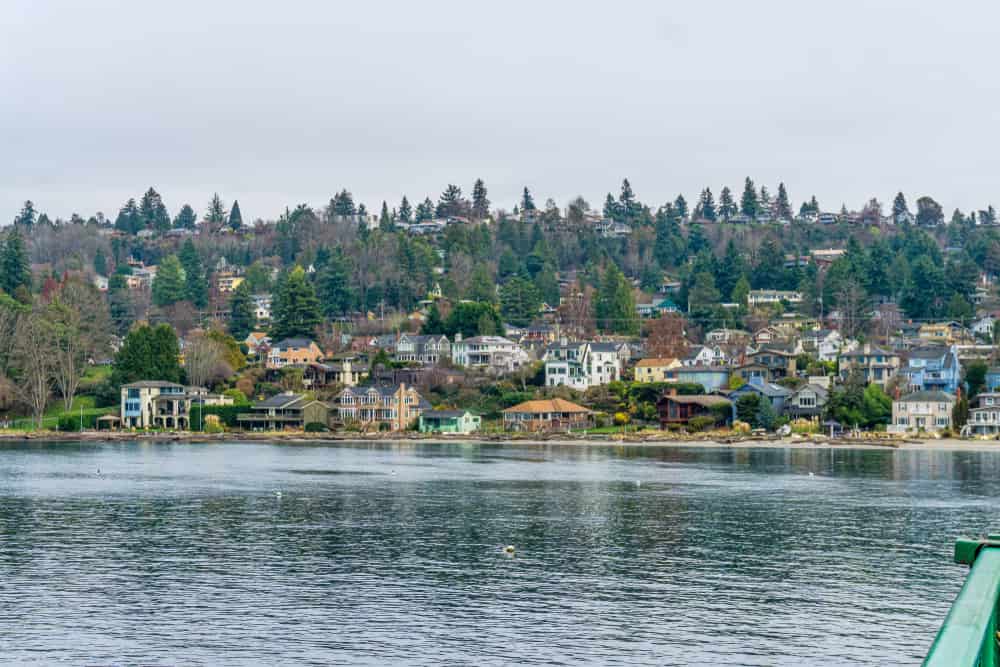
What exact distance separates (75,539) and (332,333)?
9726 cm

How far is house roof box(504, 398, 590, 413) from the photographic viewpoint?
109 metres

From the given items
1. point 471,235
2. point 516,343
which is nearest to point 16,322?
point 516,343

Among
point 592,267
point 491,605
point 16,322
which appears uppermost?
point 592,267

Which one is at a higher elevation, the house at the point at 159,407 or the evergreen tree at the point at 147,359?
the evergreen tree at the point at 147,359

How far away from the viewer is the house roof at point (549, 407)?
109000 millimetres

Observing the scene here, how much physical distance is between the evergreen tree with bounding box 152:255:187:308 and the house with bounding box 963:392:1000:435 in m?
99.6

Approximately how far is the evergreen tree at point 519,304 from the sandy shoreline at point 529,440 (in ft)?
114

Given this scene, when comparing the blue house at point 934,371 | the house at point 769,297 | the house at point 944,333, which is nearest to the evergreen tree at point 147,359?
Result: the blue house at point 934,371

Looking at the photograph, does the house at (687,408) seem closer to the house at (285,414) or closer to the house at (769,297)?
the house at (285,414)

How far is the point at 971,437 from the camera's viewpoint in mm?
96875

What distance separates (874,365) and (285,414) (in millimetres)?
55950

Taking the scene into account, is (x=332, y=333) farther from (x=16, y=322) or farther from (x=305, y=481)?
(x=305, y=481)

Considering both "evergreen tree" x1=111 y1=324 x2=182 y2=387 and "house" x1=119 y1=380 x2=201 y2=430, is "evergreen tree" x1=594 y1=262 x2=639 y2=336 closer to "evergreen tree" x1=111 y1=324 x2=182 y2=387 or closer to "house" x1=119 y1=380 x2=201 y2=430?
"house" x1=119 y1=380 x2=201 y2=430

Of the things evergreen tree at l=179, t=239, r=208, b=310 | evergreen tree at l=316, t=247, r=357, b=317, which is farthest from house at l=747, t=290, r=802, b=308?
evergreen tree at l=179, t=239, r=208, b=310
